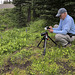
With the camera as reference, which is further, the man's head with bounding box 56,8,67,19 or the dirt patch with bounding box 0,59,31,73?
Answer: the man's head with bounding box 56,8,67,19

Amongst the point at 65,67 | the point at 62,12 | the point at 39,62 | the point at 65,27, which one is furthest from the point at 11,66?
the point at 62,12

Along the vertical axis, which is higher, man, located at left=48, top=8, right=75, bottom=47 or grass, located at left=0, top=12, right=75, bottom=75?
man, located at left=48, top=8, right=75, bottom=47

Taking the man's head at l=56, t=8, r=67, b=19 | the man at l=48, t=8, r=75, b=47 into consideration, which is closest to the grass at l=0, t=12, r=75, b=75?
the man at l=48, t=8, r=75, b=47

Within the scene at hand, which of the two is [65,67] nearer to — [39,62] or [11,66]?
[39,62]

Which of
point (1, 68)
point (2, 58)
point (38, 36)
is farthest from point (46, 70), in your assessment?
point (38, 36)

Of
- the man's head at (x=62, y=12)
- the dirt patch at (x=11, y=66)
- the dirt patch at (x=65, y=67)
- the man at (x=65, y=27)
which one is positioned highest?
the man's head at (x=62, y=12)

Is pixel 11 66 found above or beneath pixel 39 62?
beneath

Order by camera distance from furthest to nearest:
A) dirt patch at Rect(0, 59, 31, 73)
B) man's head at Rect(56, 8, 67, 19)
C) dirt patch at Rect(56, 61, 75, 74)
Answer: man's head at Rect(56, 8, 67, 19), dirt patch at Rect(0, 59, 31, 73), dirt patch at Rect(56, 61, 75, 74)

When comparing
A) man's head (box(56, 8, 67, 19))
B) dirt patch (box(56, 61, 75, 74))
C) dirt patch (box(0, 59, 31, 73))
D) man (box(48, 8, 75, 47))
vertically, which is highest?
man's head (box(56, 8, 67, 19))

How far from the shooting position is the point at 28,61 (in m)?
3.53

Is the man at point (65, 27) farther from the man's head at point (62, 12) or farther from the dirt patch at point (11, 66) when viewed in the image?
the dirt patch at point (11, 66)

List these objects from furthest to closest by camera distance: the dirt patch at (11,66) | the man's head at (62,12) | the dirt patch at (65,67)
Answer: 1. the man's head at (62,12)
2. the dirt patch at (11,66)
3. the dirt patch at (65,67)

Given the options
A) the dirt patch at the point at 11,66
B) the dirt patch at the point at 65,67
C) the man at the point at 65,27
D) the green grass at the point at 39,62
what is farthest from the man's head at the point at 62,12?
the dirt patch at the point at 11,66

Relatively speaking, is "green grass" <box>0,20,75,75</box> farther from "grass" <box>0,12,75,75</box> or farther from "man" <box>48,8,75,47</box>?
"man" <box>48,8,75,47</box>
